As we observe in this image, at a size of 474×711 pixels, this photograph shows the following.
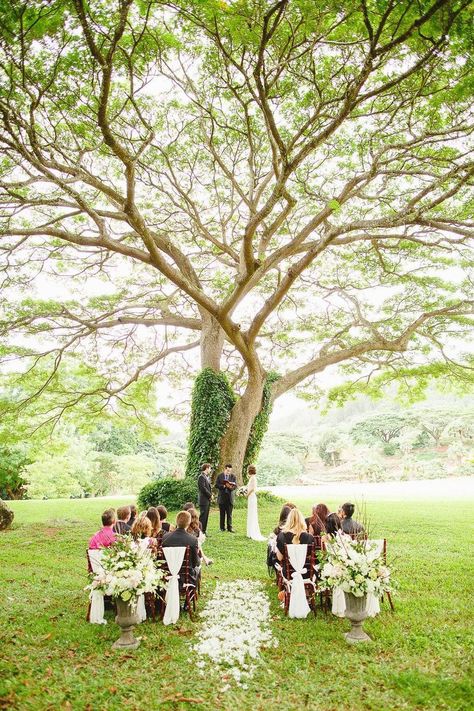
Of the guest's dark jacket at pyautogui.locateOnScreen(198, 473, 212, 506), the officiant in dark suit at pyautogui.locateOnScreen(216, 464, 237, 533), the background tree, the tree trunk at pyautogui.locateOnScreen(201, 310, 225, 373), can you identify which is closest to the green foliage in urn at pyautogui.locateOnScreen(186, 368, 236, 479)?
the tree trunk at pyautogui.locateOnScreen(201, 310, 225, 373)

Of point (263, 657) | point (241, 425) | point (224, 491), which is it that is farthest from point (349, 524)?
point (241, 425)

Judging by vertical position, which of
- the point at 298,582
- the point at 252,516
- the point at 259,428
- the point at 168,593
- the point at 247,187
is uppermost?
the point at 247,187

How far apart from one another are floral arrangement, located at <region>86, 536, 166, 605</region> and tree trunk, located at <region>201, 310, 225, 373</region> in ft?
38.3

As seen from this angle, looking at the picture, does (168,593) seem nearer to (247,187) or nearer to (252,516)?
(252,516)

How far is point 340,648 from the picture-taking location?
4.88m

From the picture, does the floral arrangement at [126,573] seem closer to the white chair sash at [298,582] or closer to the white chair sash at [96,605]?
the white chair sash at [96,605]

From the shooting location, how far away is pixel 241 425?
15961mm

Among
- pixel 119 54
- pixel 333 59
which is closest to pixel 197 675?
pixel 119 54

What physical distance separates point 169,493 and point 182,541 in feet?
31.1

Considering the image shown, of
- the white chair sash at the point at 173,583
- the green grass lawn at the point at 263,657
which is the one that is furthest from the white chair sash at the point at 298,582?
the white chair sash at the point at 173,583

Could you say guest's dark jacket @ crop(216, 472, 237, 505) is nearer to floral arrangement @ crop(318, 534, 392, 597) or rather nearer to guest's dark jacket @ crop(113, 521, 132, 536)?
guest's dark jacket @ crop(113, 521, 132, 536)

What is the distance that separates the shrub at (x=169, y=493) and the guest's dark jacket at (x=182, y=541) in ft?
29.2

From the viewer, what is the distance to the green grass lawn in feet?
12.7

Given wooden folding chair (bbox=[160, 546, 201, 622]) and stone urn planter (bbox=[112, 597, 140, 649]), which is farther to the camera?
wooden folding chair (bbox=[160, 546, 201, 622])
